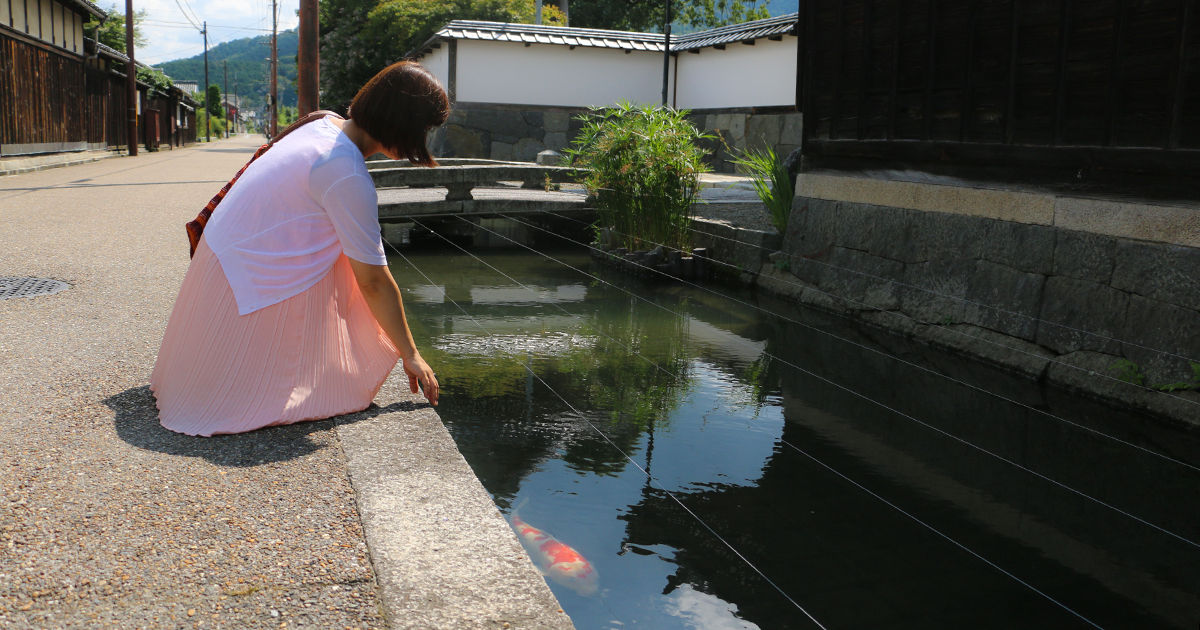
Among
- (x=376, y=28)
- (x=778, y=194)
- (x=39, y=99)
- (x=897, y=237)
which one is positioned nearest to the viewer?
(x=897, y=237)

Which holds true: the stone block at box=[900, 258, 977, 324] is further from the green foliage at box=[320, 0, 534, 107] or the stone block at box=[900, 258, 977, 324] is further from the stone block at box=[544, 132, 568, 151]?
the green foliage at box=[320, 0, 534, 107]

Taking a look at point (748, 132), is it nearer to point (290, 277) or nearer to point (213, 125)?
point (290, 277)

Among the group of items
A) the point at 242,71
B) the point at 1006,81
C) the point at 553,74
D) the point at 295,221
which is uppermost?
the point at 242,71

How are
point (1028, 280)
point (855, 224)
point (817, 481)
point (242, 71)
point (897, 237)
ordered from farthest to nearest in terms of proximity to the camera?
point (242, 71) → point (855, 224) → point (897, 237) → point (1028, 280) → point (817, 481)

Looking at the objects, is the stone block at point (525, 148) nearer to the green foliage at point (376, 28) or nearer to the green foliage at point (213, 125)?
the green foliage at point (376, 28)

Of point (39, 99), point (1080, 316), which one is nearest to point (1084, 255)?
point (1080, 316)

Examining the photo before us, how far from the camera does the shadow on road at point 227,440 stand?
2115mm

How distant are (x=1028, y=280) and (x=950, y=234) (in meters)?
0.70

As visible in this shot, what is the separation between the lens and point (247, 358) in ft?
7.62

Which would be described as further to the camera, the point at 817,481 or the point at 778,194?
the point at 778,194

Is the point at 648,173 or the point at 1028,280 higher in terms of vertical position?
the point at 648,173

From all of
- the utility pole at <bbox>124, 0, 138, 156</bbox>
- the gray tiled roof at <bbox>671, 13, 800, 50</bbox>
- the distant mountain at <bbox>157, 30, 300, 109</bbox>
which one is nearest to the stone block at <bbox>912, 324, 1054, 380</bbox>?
the gray tiled roof at <bbox>671, 13, 800, 50</bbox>

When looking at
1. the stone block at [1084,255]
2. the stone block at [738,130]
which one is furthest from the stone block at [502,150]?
the stone block at [1084,255]

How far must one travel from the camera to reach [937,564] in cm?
261
